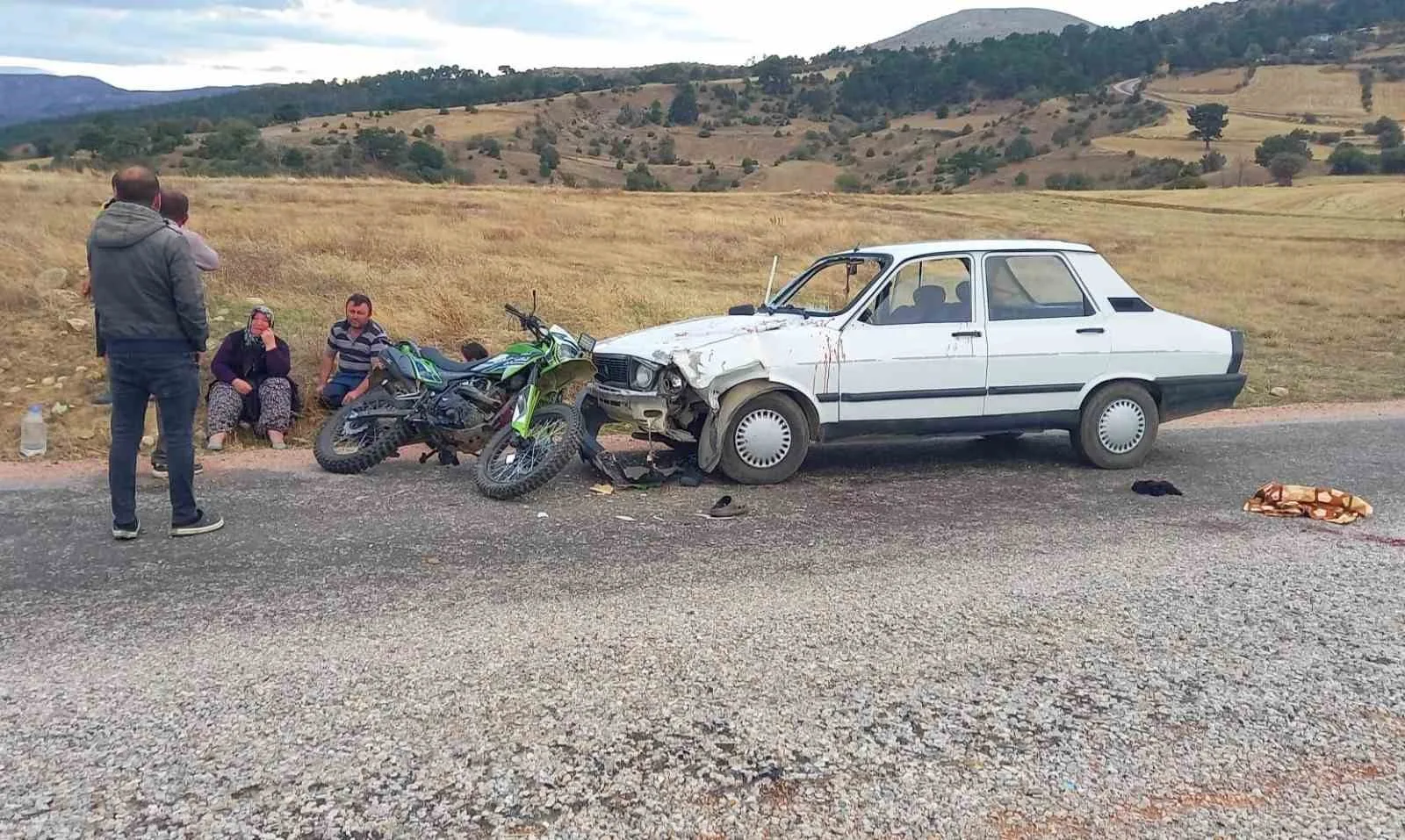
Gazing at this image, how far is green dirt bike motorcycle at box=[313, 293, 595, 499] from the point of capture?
712 centimetres

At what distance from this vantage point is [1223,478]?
7.79 meters

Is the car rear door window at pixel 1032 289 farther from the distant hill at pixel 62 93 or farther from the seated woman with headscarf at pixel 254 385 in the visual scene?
the distant hill at pixel 62 93

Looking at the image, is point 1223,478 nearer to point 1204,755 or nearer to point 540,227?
point 1204,755

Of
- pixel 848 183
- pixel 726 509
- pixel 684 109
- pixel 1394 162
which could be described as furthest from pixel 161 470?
pixel 684 109

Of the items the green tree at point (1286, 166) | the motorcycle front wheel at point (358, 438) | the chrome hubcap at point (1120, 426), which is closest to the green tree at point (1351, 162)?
the green tree at point (1286, 166)

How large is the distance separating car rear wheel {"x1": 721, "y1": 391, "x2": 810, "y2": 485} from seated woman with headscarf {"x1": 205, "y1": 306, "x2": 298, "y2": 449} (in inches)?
148

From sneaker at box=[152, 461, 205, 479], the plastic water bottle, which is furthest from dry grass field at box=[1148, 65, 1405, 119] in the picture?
the plastic water bottle

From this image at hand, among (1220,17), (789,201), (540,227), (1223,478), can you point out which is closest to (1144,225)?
(789,201)

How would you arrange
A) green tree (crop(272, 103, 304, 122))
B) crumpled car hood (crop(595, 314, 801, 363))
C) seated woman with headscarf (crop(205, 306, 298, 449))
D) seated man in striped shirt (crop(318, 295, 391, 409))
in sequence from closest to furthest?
crumpled car hood (crop(595, 314, 801, 363)) → seated woman with headscarf (crop(205, 306, 298, 449)) → seated man in striped shirt (crop(318, 295, 391, 409)) → green tree (crop(272, 103, 304, 122))

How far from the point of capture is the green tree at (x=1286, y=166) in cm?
6475

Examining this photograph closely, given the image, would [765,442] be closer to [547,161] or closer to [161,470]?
[161,470]

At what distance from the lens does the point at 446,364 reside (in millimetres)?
7977

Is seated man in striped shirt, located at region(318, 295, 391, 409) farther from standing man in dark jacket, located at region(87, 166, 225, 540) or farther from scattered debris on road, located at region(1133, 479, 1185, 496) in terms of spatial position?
scattered debris on road, located at region(1133, 479, 1185, 496)

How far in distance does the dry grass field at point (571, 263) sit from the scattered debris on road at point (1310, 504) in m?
5.53
